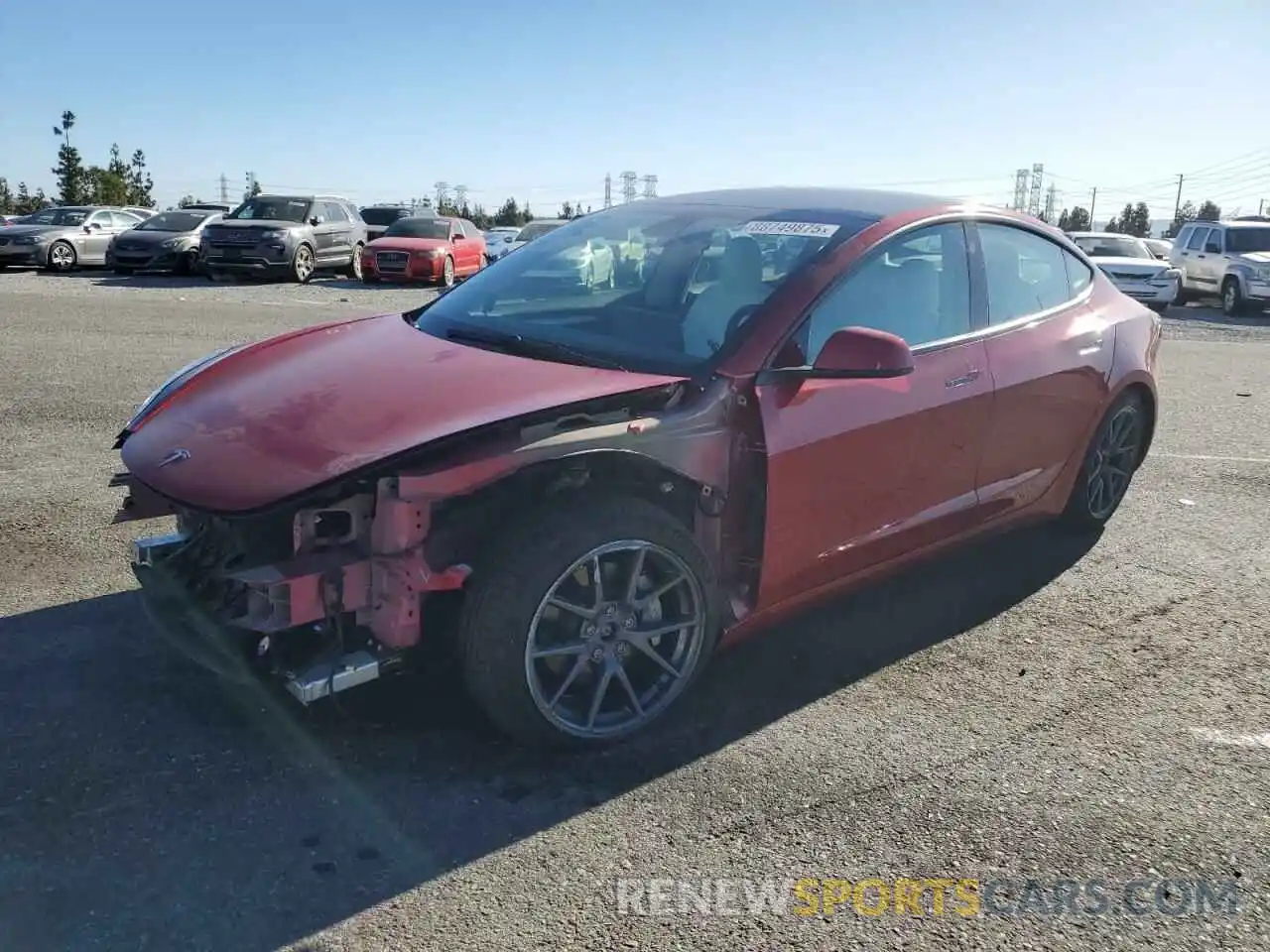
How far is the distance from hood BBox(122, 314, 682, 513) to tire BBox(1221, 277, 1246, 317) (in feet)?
68.1

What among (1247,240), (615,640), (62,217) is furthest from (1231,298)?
(62,217)

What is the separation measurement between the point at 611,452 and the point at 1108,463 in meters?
3.13

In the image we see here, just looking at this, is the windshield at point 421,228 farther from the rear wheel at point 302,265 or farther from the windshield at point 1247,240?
the windshield at point 1247,240

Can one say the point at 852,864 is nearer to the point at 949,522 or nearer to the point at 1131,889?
the point at 1131,889

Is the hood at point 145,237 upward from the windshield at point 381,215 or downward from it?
downward

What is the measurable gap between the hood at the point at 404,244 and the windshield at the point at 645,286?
17.4m

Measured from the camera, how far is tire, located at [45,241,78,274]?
23.1m

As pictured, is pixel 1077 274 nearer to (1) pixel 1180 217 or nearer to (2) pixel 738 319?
(2) pixel 738 319

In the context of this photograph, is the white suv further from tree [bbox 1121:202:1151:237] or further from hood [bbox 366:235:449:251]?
tree [bbox 1121:202:1151:237]

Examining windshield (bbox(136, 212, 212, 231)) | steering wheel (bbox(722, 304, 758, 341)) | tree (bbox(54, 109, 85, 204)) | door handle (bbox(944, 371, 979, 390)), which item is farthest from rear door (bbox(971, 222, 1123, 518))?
tree (bbox(54, 109, 85, 204))

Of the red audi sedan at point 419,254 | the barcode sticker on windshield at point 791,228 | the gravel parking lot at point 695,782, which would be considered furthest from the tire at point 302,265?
the barcode sticker on windshield at point 791,228

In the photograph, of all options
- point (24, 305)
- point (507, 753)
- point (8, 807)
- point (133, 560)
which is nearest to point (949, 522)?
point (507, 753)

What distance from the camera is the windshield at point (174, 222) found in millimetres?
22781

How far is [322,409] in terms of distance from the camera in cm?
333
